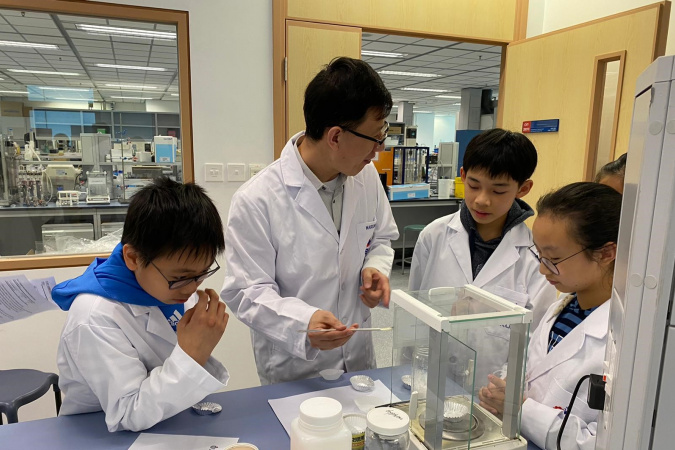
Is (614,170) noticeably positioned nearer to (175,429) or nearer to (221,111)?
(175,429)

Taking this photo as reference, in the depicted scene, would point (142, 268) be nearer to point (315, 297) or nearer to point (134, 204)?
point (134, 204)

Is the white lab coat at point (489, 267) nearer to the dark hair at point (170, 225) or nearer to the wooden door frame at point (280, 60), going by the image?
the dark hair at point (170, 225)

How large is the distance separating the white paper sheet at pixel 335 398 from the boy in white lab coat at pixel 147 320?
151 millimetres

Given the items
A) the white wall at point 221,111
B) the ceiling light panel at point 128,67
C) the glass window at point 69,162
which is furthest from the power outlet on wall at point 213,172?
the ceiling light panel at point 128,67

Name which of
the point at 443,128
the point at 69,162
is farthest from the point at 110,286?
the point at 443,128

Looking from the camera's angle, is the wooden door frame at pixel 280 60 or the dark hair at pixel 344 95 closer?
the dark hair at pixel 344 95

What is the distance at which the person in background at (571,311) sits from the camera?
0.90 metres

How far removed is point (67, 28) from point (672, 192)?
5507 mm

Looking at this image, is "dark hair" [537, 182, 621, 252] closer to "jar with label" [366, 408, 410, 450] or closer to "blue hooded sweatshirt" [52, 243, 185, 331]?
"jar with label" [366, 408, 410, 450]

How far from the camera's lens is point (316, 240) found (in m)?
1.35

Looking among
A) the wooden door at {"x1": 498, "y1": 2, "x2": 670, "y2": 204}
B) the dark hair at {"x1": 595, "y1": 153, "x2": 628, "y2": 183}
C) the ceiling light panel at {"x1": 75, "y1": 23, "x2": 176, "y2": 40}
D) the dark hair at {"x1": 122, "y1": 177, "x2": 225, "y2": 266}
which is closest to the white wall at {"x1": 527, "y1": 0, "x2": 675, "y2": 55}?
the wooden door at {"x1": 498, "y1": 2, "x2": 670, "y2": 204}

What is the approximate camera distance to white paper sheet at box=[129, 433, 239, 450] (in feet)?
3.00

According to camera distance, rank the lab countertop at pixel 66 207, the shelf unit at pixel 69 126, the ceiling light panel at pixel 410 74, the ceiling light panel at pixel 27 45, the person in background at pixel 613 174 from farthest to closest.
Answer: the ceiling light panel at pixel 410 74 → the ceiling light panel at pixel 27 45 → the shelf unit at pixel 69 126 → the lab countertop at pixel 66 207 → the person in background at pixel 613 174

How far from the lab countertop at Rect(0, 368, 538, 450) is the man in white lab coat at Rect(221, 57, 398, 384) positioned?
0.20 m
